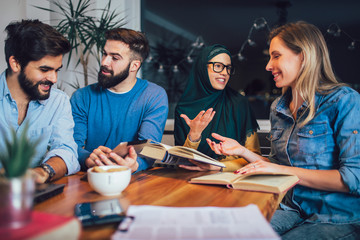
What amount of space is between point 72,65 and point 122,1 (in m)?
0.91

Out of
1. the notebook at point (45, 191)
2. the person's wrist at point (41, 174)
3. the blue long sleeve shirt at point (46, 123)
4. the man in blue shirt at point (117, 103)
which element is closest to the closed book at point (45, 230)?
the notebook at point (45, 191)

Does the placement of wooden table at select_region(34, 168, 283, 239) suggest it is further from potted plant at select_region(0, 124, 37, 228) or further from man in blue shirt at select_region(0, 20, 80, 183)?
man in blue shirt at select_region(0, 20, 80, 183)

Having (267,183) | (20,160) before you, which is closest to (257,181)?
(267,183)

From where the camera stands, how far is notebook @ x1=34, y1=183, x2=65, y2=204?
0.99 meters

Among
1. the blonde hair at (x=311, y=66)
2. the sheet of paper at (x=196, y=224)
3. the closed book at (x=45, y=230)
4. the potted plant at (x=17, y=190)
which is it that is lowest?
the sheet of paper at (x=196, y=224)

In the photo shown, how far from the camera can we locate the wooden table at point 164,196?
3.19ft

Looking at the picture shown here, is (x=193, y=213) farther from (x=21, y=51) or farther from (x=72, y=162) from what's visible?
(x=21, y=51)

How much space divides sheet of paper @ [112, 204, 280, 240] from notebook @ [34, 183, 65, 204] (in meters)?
0.34

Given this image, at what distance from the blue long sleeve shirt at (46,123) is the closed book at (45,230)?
0.81 metres

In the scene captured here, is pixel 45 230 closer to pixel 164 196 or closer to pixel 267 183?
pixel 164 196

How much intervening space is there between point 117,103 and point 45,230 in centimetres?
156

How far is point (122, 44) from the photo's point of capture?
217 cm

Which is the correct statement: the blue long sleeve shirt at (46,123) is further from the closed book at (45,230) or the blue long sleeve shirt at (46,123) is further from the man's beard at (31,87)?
the closed book at (45,230)

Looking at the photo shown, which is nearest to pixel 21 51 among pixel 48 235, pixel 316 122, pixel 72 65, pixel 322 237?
pixel 48 235
